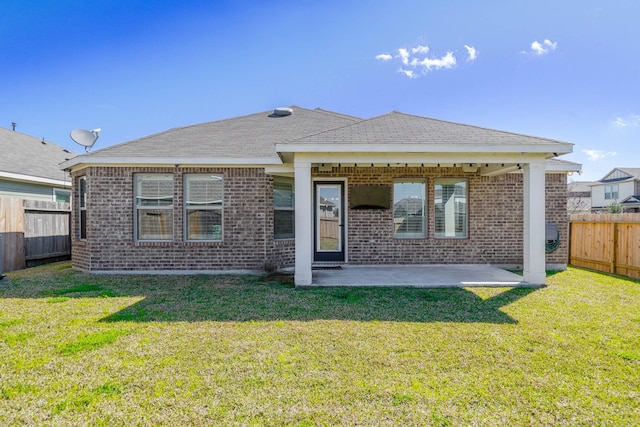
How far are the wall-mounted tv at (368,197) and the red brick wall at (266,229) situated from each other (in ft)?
0.48

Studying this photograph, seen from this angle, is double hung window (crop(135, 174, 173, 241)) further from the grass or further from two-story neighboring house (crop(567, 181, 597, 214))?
two-story neighboring house (crop(567, 181, 597, 214))

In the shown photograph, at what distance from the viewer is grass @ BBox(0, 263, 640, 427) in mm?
2648

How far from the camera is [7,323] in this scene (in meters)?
4.69

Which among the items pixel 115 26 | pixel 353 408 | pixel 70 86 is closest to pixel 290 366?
pixel 353 408

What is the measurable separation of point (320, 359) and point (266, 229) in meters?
5.32

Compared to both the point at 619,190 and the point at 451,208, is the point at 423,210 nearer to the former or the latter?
the point at 451,208

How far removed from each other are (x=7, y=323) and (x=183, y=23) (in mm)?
9324

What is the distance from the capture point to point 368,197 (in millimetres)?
9133

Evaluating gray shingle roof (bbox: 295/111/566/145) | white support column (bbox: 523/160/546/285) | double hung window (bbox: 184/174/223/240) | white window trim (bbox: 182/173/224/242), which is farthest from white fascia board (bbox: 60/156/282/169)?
white support column (bbox: 523/160/546/285)

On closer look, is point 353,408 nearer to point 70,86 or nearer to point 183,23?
point 183,23

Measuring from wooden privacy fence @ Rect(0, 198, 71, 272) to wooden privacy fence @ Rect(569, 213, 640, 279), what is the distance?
16.0 meters

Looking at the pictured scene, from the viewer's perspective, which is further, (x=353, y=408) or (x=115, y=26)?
(x=115, y=26)

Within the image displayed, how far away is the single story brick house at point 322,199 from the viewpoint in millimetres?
6828

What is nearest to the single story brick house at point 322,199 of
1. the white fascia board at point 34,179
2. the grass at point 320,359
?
the grass at point 320,359
